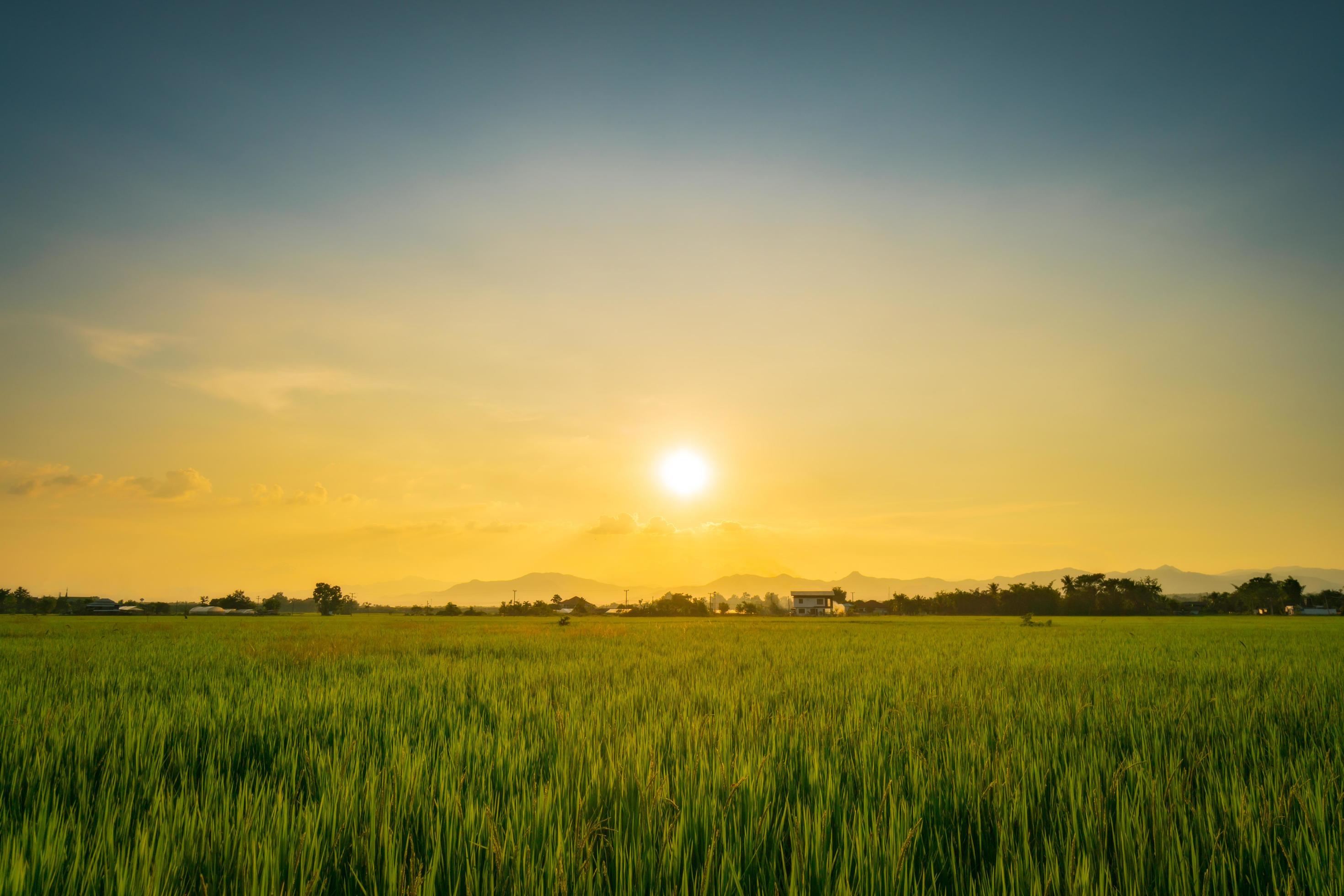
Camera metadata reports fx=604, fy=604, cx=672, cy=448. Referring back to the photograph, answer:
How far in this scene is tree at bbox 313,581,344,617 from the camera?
299ft

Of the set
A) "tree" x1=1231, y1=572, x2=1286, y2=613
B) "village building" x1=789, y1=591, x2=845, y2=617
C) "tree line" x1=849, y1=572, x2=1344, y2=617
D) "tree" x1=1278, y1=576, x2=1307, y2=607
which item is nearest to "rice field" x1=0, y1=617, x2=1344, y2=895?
"tree line" x1=849, y1=572, x2=1344, y2=617

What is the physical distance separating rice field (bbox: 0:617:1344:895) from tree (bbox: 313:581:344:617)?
97018 millimetres

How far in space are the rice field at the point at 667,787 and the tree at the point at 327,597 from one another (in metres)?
97.0

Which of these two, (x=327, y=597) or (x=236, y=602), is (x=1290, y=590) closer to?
(x=327, y=597)

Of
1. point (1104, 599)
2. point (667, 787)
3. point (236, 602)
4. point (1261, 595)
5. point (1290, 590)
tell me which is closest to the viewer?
point (667, 787)

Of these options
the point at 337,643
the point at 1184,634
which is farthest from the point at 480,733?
the point at 1184,634

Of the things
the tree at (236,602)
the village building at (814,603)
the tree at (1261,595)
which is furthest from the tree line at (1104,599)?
the tree at (236,602)

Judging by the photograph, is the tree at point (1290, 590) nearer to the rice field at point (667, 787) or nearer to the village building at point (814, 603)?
the village building at point (814, 603)

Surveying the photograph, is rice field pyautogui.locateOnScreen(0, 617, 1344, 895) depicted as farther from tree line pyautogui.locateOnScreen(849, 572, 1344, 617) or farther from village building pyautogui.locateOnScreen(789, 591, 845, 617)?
village building pyautogui.locateOnScreen(789, 591, 845, 617)

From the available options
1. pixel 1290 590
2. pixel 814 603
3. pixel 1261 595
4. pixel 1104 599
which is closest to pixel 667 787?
pixel 1104 599

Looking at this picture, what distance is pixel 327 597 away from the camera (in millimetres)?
92750

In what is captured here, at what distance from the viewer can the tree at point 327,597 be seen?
91000 mm

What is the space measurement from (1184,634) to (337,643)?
3046 centimetres

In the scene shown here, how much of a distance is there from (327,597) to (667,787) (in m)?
107
